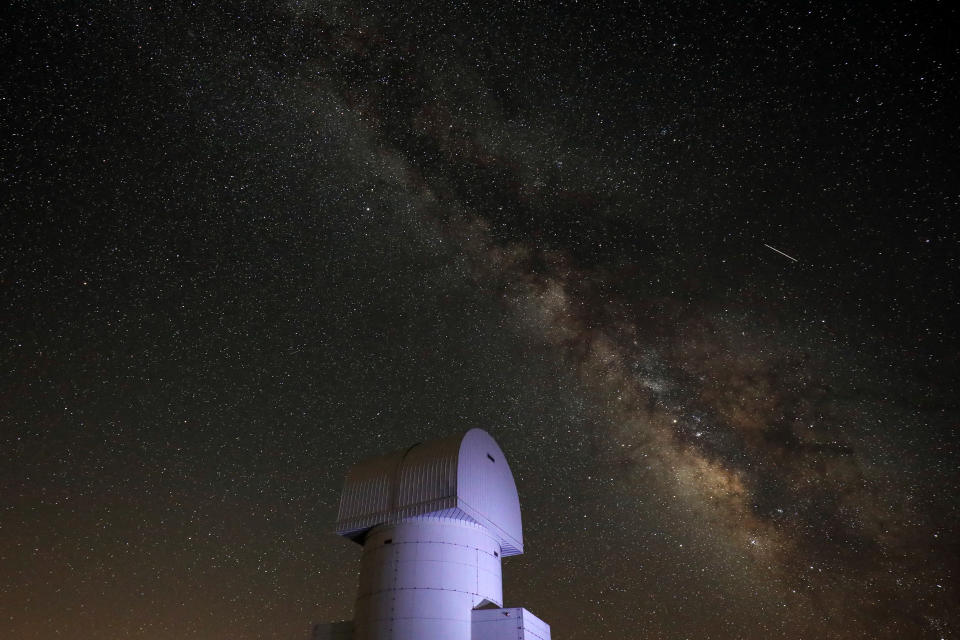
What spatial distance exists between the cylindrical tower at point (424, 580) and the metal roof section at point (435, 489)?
517mm

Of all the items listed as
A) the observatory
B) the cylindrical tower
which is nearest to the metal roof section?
the observatory

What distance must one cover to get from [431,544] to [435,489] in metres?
1.69

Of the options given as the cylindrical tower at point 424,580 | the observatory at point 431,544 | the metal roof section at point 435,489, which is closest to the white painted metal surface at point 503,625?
the observatory at point 431,544

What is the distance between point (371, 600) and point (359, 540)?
2.82m

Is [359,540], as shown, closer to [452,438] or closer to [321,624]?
[321,624]

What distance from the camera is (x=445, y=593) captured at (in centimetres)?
1723

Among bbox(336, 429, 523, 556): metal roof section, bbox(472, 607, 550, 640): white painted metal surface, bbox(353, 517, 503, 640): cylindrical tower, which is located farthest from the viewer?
bbox(336, 429, 523, 556): metal roof section

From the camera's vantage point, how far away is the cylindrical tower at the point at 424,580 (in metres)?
16.9

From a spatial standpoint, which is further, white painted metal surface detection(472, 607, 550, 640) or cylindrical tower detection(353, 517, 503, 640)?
cylindrical tower detection(353, 517, 503, 640)

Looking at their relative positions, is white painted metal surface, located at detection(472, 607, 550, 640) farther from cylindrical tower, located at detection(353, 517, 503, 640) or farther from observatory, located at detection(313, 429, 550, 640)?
cylindrical tower, located at detection(353, 517, 503, 640)

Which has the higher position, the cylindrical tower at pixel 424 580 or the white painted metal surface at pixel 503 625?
the cylindrical tower at pixel 424 580

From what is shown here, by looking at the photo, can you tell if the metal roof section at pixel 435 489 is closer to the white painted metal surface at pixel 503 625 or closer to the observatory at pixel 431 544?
the observatory at pixel 431 544

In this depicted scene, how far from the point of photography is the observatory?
1698cm

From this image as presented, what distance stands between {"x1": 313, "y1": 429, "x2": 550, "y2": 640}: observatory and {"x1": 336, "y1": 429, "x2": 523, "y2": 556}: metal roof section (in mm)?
35
